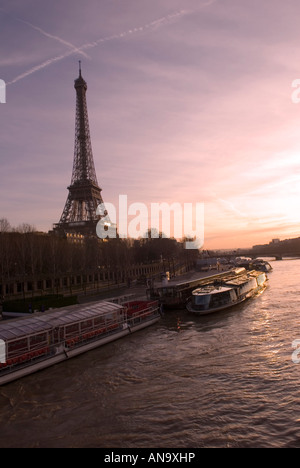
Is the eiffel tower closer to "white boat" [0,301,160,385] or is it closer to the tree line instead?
the tree line

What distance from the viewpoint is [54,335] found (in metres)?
22.7

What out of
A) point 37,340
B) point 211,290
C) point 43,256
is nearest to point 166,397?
point 37,340

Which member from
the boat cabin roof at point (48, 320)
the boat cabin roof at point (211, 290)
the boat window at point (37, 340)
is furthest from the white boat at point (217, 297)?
the boat window at point (37, 340)

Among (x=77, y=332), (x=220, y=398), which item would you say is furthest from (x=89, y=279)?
(x=220, y=398)

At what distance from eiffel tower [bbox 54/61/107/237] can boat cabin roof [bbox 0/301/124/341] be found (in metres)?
72.6

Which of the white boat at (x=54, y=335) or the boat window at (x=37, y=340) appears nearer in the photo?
the white boat at (x=54, y=335)

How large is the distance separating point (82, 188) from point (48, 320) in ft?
275

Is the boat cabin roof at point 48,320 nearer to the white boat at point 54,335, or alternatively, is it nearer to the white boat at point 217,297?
the white boat at point 54,335

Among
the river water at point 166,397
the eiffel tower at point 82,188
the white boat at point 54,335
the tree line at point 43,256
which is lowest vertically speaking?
the river water at point 166,397

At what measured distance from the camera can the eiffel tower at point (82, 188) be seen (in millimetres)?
99750

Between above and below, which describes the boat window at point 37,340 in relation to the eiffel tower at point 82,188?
below

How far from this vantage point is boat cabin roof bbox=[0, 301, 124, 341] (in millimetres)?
19422

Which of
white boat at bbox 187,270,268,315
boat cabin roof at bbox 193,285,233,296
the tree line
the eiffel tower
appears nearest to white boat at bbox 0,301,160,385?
white boat at bbox 187,270,268,315

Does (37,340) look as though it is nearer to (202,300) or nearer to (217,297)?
(202,300)
